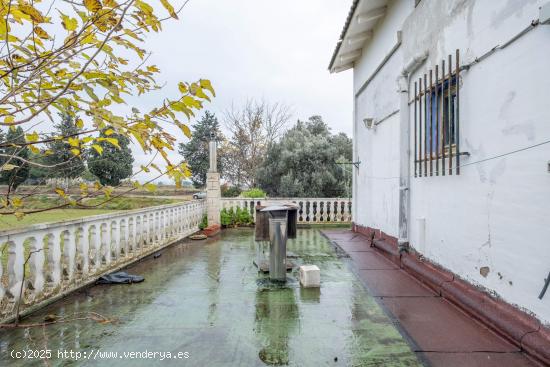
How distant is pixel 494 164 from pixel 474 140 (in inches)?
17.4

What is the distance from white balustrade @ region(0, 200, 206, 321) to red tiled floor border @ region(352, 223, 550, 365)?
3.42 m

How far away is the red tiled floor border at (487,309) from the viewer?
254 centimetres

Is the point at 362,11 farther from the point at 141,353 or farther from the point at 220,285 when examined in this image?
the point at 141,353

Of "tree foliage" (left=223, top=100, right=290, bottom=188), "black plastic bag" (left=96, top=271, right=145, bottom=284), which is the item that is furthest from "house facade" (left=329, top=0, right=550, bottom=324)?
"tree foliage" (left=223, top=100, right=290, bottom=188)

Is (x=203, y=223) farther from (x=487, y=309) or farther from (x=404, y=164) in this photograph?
(x=487, y=309)

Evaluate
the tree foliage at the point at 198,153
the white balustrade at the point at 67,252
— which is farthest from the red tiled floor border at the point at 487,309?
the tree foliage at the point at 198,153

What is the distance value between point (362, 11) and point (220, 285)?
19.4 ft

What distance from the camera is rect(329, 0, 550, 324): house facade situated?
264 cm

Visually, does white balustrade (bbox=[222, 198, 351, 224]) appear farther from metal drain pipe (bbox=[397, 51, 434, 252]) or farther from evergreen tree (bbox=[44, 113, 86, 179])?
evergreen tree (bbox=[44, 113, 86, 179])

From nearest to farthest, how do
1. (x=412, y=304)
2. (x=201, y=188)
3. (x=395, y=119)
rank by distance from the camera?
(x=412, y=304) → (x=395, y=119) → (x=201, y=188)

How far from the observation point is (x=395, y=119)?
Result: 6348 millimetres

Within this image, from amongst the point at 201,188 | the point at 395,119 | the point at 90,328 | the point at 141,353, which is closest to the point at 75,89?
the point at 141,353

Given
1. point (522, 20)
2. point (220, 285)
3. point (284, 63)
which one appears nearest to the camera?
point (522, 20)

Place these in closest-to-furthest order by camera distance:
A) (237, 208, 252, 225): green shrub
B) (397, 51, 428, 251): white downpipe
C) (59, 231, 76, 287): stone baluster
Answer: (59, 231, 76, 287): stone baluster, (397, 51, 428, 251): white downpipe, (237, 208, 252, 225): green shrub
